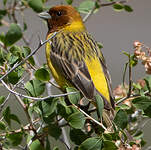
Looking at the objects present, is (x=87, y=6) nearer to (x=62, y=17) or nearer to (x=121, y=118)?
(x=62, y=17)

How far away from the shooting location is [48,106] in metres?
2.68

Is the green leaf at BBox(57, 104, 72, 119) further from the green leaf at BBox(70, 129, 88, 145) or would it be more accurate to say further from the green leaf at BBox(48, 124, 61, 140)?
the green leaf at BBox(70, 129, 88, 145)

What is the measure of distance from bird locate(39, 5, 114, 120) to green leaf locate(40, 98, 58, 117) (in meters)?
0.64

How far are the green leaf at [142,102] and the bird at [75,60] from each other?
436 millimetres

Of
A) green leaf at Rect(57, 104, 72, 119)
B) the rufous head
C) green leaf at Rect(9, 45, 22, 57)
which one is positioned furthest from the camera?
the rufous head

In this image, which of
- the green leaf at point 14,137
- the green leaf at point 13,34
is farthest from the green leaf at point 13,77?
the green leaf at point 13,34

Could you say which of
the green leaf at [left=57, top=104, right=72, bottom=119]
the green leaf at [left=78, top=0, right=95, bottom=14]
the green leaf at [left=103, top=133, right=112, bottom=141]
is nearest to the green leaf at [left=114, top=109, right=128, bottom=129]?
the green leaf at [left=103, top=133, right=112, bottom=141]

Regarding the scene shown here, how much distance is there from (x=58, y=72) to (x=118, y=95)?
1.93ft

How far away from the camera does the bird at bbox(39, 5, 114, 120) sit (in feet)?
11.5

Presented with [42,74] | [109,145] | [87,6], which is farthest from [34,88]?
[87,6]

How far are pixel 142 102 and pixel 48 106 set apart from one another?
63cm

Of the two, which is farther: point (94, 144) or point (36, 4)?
point (36, 4)

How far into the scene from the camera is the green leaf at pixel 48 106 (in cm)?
266

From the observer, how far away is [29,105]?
286 centimetres
